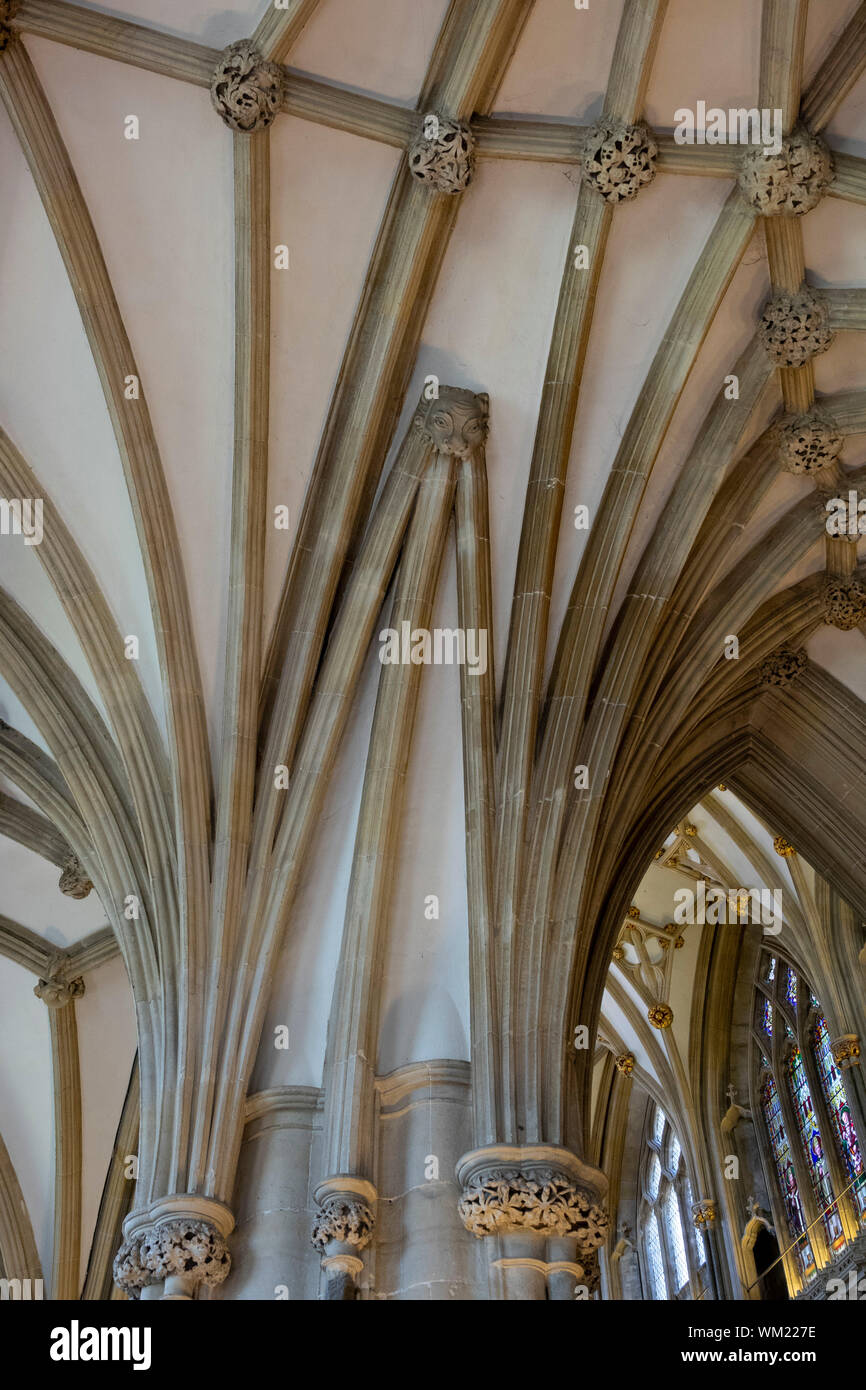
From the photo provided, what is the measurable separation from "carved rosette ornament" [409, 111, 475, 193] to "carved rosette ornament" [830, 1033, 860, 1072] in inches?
364

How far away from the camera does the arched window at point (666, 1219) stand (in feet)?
61.1

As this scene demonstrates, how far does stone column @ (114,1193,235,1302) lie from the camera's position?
8.93 metres

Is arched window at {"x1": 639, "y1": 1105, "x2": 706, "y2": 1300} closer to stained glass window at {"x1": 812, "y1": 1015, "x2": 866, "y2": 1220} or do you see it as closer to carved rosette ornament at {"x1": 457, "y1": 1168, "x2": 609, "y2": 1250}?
stained glass window at {"x1": 812, "y1": 1015, "x2": 866, "y2": 1220}

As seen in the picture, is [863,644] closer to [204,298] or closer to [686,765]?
[686,765]

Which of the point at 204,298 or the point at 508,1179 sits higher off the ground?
the point at 204,298

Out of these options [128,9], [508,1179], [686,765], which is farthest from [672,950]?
[128,9]

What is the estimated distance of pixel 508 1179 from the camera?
8914mm

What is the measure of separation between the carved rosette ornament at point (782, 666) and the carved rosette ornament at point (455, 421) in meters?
3.63

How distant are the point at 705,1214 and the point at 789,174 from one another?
11.4 metres

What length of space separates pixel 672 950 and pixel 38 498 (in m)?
10.8

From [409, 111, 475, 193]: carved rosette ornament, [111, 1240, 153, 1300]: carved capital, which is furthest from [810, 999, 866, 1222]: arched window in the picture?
[409, 111, 475, 193]: carved rosette ornament

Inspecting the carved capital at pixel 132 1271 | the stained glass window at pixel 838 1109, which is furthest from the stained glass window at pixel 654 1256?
the carved capital at pixel 132 1271

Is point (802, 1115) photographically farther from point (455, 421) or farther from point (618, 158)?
point (618, 158)

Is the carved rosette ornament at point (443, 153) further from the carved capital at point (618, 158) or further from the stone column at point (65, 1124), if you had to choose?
the stone column at point (65, 1124)
